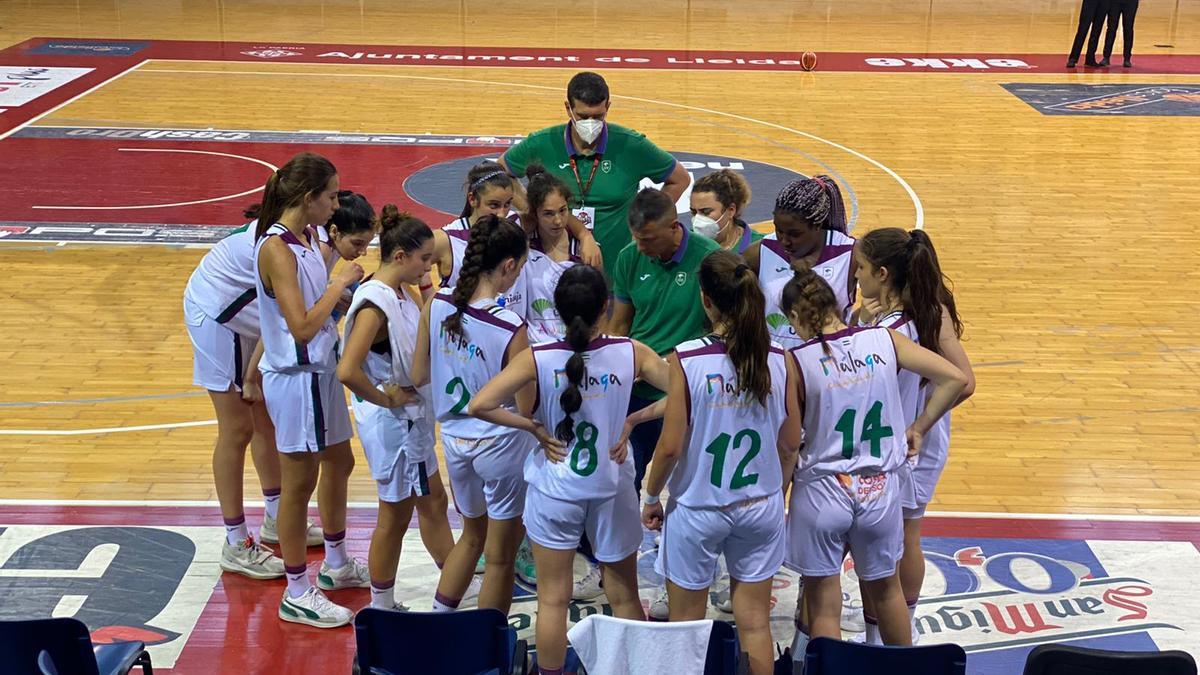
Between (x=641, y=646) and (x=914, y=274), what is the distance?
168 cm

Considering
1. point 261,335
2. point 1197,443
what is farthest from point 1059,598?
point 261,335

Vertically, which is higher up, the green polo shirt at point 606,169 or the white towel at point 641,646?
the green polo shirt at point 606,169

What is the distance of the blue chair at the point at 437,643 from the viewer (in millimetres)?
3885

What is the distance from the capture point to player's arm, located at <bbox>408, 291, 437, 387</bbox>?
4605 mm

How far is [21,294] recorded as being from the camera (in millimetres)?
9414

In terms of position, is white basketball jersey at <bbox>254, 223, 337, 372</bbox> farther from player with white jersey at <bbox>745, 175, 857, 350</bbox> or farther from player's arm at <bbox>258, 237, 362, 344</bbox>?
player with white jersey at <bbox>745, 175, 857, 350</bbox>

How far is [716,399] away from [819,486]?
51cm

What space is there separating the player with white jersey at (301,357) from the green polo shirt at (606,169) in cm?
140

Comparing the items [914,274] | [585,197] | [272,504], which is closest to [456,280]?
[585,197]

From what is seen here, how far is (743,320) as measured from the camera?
161 inches

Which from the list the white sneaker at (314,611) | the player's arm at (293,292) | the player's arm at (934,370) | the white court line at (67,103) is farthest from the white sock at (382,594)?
the white court line at (67,103)

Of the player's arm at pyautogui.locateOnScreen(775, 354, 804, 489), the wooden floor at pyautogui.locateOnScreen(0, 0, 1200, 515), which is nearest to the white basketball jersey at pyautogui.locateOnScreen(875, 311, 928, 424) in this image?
the player's arm at pyautogui.locateOnScreen(775, 354, 804, 489)

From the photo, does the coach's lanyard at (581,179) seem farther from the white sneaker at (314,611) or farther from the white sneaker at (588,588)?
the white sneaker at (314,611)

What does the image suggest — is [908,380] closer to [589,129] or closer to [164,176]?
[589,129]
